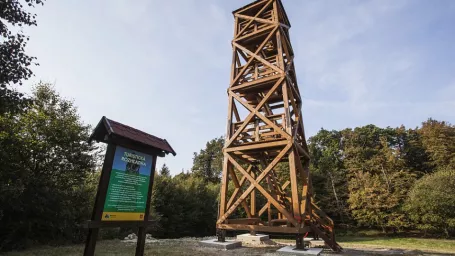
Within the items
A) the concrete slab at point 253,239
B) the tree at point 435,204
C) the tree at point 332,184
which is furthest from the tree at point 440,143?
the concrete slab at point 253,239

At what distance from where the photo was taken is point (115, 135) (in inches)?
199

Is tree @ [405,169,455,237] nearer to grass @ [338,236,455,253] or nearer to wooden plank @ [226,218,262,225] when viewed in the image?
grass @ [338,236,455,253]

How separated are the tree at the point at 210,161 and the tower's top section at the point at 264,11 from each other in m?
32.2

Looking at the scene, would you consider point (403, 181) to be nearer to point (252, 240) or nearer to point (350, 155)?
point (350, 155)

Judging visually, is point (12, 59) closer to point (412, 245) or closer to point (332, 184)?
point (412, 245)

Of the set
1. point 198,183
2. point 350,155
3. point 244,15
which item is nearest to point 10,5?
point 244,15

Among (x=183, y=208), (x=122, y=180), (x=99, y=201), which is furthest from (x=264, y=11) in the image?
(x=183, y=208)

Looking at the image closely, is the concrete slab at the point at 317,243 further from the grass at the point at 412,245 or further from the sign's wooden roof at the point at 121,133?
the sign's wooden roof at the point at 121,133

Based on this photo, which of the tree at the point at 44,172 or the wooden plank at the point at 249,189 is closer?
the wooden plank at the point at 249,189

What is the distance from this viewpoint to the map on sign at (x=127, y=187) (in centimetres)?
488

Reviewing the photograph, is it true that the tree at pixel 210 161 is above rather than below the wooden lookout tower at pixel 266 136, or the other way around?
above

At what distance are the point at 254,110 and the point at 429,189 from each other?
21913mm

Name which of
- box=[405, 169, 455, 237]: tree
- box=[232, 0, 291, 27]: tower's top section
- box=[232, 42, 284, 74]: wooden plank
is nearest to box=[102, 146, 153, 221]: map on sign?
box=[232, 42, 284, 74]: wooden plank

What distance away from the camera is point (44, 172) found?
11164 mm
